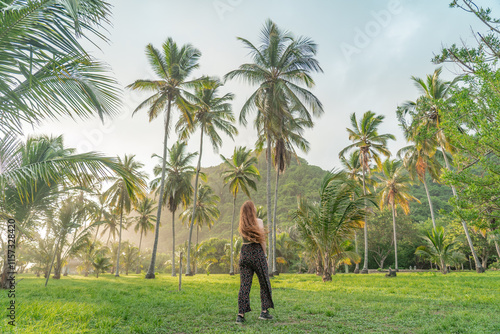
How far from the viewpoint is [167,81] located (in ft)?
65.0

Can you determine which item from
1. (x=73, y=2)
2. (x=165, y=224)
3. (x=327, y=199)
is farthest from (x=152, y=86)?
(x=165, y=224)

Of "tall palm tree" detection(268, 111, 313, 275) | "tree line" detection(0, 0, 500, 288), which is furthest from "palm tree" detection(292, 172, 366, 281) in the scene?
"tall palm tree" detection(268, 111, 313, 275)

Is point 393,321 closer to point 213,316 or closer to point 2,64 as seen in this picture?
point 213,316

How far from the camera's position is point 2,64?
3398 millimetres

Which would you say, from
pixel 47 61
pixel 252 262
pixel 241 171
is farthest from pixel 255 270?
pixel 241 171

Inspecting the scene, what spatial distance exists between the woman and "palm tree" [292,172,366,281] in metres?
8.48

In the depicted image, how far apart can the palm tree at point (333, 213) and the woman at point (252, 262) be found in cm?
848

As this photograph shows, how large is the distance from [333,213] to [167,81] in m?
15.0

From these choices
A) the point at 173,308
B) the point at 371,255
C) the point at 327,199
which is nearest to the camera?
the point at 173,308

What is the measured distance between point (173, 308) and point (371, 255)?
140 feet

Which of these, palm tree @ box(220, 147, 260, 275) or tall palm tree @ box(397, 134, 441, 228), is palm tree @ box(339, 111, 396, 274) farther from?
palm tree @ box(220, 147, 260, 275)

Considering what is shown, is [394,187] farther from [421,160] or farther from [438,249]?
[438,249]

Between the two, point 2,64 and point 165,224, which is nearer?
point 2,64

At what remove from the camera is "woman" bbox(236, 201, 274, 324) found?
4.54 m
